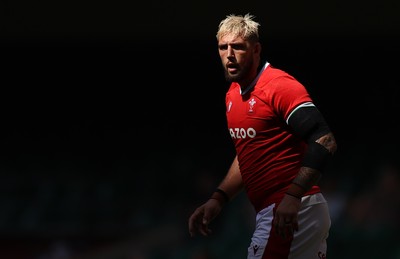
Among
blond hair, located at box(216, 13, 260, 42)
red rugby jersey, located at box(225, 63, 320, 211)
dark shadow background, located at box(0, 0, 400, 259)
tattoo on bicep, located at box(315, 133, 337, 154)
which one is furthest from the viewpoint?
dark shadow background, located at box(0, 0, 400, 259)

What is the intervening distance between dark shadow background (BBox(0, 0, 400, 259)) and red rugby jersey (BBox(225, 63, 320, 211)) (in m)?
5.33

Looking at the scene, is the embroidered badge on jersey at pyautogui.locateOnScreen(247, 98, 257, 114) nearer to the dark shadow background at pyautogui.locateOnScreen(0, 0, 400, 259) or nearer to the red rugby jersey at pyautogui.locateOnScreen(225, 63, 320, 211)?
the red rugby jersey at pyautogui.locateOnScreen(225, 63, 320, 211)

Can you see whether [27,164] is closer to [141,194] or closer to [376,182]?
[141,194]

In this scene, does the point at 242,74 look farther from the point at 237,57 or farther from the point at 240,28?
the point at 240,28

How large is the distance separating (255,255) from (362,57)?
688 cm

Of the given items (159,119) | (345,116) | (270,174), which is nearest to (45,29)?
(159,119)

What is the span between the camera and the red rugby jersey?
410cm

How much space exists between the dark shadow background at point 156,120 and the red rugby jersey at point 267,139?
5.33 m

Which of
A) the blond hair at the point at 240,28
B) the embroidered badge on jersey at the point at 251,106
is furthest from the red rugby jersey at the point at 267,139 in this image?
the blond hair at the point at 240,28

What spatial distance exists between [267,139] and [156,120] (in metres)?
7.13

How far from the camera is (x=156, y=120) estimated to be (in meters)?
11.3

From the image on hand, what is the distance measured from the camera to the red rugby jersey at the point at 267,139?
4.10 meters

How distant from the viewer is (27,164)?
11461 mm

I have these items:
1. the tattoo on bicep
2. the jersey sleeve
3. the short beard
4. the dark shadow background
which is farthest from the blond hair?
the dark shadow background
